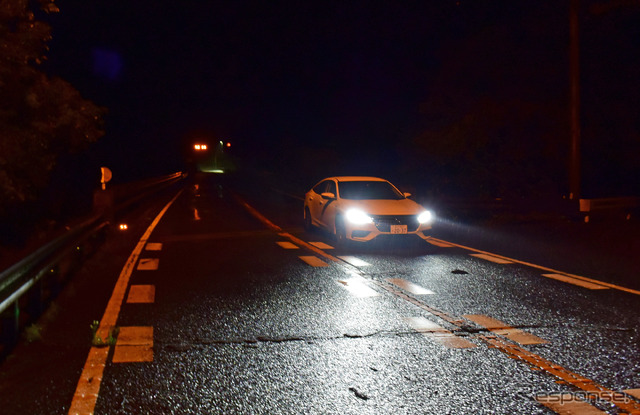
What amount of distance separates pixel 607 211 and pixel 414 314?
11210mm

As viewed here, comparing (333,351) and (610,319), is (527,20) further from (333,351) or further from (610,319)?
(333,351)

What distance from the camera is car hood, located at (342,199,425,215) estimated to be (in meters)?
12.9

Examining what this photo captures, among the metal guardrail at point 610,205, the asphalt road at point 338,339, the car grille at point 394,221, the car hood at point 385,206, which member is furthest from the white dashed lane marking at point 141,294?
the metal guardrail at point 610,205

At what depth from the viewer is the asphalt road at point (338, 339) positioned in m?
4.33

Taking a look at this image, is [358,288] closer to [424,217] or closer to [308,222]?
[424,217]

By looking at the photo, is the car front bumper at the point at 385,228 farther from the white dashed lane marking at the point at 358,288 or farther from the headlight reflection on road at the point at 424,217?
the white dashed lane marking at the point at 358,288

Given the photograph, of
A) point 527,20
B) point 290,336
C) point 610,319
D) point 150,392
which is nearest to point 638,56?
point 527,20

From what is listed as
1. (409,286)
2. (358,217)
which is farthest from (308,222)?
(409,286)

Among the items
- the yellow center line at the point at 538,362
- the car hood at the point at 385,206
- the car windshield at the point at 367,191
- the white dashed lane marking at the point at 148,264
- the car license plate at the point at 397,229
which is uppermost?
the car windshield at the point at 367,191

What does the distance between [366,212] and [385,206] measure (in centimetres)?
68

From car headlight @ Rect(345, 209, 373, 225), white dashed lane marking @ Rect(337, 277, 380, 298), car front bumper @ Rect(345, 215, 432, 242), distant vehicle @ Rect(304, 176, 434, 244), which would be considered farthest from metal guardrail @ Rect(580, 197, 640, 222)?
white dashed lane marking @ Rect(337, 277, 380, 298)

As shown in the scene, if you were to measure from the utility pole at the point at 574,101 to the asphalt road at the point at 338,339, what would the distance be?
4.84 metres

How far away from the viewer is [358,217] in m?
12.7

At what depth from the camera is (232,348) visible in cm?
557
